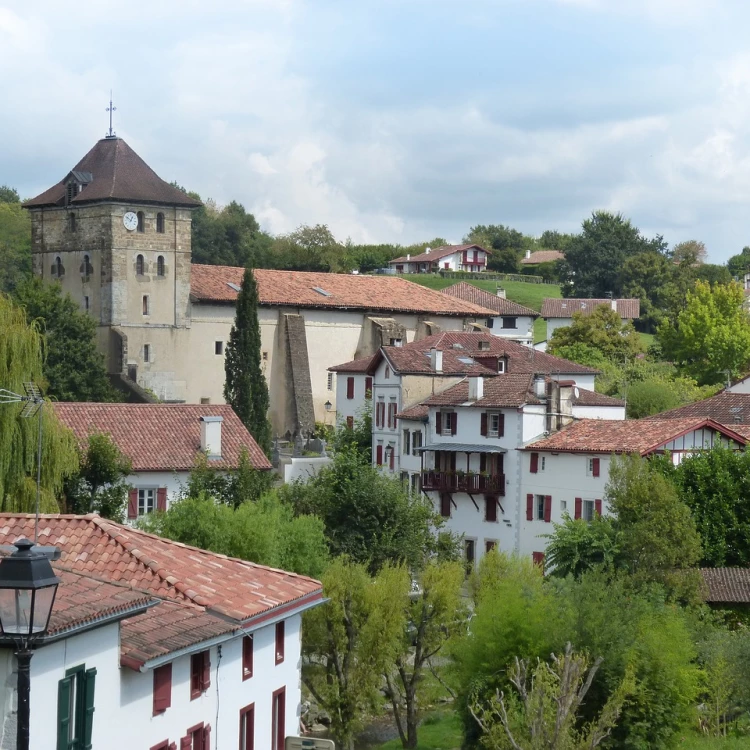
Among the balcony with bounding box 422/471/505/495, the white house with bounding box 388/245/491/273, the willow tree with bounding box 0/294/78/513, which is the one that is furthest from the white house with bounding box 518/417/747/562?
the white house with bounding box 388/245/491/273

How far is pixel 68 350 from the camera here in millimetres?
74812

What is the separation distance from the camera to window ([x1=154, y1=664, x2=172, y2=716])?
19219mm

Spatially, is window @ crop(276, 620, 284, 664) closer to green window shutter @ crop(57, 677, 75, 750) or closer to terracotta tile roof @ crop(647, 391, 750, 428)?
green window shutter @ crop(57, 677, 75, 750)

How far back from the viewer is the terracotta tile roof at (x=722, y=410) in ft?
217

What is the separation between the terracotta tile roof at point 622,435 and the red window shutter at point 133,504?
1659 cm

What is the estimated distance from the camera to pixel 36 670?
16.2 m

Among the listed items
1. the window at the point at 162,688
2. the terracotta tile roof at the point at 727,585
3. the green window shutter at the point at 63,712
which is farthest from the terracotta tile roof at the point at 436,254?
the green window shutter at the point at 63,712

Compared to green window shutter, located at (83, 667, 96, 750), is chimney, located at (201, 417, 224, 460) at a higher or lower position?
higher

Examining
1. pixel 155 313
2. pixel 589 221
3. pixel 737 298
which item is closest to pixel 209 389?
pixel 155 313

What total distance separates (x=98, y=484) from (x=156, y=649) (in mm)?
28270

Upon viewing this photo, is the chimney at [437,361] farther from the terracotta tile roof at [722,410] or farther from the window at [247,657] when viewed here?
the window at [247,657]

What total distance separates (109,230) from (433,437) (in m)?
25.6

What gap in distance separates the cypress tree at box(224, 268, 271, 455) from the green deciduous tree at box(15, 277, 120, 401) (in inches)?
232

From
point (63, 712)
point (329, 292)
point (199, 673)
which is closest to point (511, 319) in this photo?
point (329, 292)
